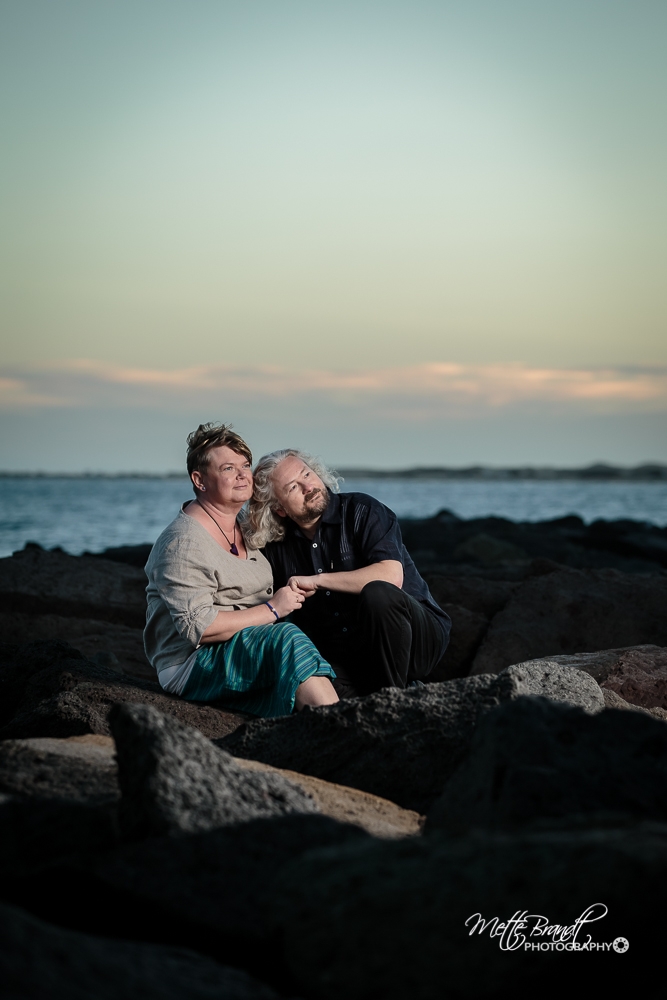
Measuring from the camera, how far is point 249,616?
4484 mm

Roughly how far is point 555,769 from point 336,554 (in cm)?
261

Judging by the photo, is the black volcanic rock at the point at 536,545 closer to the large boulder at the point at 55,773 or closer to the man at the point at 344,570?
the man at the point at 344,570

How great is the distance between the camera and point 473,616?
707 centimetres

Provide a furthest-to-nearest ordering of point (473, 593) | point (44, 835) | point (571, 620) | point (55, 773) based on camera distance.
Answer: point (473, 593), point (571, 620), point (55, 773), point (44, 835)

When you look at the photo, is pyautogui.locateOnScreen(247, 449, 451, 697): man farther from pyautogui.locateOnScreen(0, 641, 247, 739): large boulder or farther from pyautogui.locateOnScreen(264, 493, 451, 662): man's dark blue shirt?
pyautogui.locateOnScreen(0, 641, 247, 739): large boulder

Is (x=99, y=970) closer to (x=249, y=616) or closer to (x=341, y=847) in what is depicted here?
(x=341, y=847)

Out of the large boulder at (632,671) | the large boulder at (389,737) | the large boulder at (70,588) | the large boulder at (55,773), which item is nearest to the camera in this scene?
the large boulder at (55,773)

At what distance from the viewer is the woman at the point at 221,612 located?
4379 millimetres

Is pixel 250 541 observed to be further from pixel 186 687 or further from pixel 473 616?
pixel 473 616

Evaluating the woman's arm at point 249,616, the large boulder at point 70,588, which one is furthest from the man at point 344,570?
the large boulder at point 70,588

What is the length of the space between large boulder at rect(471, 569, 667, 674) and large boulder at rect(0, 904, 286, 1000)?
4741 millimetres

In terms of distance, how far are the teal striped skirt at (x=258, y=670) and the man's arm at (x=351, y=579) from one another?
29 centimetres

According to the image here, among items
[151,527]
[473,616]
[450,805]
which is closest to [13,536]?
[151,527]

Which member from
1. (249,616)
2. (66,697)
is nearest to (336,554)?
(249,616)
